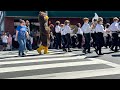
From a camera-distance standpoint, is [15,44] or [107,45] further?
[15,44]

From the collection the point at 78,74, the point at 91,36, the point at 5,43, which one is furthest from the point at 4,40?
the point at 78,74

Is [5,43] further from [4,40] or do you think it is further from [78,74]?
[78,74]

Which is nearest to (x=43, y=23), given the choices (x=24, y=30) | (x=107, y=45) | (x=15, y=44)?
(x=24, y=30)

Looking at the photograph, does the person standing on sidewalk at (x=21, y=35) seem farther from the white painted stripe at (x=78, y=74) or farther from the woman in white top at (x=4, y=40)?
the woman in white top at (x=4, y=40)

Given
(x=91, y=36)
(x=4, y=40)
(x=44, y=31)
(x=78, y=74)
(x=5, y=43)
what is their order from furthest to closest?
(x=4, y=40), (x=5, y=43), (x=91, y=36), (x=44, y=31), (x=78, y=74)

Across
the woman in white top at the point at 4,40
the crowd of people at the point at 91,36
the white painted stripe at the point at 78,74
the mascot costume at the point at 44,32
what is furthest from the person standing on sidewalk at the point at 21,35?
the woman in white top at the point at 4,40

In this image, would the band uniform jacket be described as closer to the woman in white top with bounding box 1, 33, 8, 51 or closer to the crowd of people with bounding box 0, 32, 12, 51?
the crowd of people with bounding box 0, 32, 12, 51

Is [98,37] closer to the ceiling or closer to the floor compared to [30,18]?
closer to the floor

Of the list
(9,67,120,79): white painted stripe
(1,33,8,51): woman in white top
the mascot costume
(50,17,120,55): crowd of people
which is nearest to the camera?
(9,67,120,79): white painted stripe

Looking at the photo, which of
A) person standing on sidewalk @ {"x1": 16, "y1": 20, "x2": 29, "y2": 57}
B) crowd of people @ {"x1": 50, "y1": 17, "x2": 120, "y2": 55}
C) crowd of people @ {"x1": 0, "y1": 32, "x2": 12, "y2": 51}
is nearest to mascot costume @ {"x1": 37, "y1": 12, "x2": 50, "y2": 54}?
person standing on sidewalk @ {"x1": 16, "y1": 20, "x2": 29, "y2": 57}
